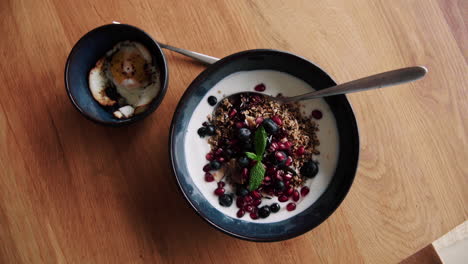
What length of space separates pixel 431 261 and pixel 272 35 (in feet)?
2.51

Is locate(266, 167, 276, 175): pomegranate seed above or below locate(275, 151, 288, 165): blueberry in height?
below

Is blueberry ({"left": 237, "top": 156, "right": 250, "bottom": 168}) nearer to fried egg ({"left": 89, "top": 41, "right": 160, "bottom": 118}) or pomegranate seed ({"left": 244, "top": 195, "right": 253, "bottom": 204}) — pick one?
pomegranate seed ({"left": 244, "top": 195, "right": 253, "bottom": 204})

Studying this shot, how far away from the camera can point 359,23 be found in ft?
3.12

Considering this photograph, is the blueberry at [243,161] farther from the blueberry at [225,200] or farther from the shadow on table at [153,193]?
the shadow on table at [153,193]

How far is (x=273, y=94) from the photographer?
0.91 metres

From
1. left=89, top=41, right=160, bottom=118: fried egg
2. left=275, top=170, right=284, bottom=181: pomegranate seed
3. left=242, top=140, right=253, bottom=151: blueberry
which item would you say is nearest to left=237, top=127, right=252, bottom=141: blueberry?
left=242, top=140, right=253, bottom=151: blueberry

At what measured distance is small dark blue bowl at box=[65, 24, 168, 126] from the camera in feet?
2.73

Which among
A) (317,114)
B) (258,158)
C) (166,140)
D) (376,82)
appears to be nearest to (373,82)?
(376,82)

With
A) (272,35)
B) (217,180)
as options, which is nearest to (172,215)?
(217,180)

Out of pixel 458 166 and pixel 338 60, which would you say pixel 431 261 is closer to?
pixel 458 166

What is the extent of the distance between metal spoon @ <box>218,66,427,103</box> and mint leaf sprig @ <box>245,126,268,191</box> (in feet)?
0.40

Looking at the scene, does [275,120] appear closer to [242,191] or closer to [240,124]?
[240,124]

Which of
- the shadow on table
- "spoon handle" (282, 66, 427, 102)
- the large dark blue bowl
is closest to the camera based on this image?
"spoon handle" (282, 66, 427, 102)

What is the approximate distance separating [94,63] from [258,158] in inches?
19.4
